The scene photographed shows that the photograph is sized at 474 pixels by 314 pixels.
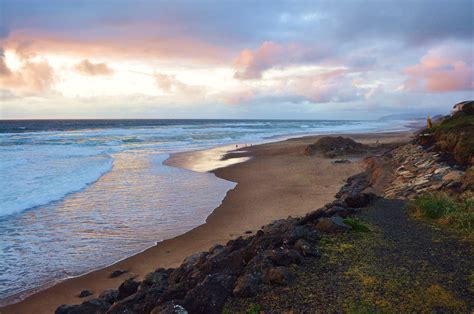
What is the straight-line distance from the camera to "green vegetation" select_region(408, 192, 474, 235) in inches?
261

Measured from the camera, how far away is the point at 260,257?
5.40 m

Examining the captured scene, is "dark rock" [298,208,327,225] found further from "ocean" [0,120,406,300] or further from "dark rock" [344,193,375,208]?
"ocean" [0,120,406,300]

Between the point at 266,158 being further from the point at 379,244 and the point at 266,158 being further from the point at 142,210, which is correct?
the point at 379,244

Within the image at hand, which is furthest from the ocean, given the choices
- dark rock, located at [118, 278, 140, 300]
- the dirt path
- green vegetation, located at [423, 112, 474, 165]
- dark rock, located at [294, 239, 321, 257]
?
green vegetation, located at [423, 112, 474, 165]

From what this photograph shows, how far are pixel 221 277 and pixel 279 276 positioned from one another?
28.6 inches

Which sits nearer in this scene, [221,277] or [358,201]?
[221,277]

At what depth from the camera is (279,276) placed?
4.76 m

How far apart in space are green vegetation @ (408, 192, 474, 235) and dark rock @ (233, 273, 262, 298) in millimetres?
3883

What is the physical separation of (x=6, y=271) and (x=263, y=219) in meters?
6.13

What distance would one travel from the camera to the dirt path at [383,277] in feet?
13.9

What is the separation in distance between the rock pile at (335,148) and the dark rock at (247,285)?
1957cm

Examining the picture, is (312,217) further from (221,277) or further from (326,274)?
(221,277)

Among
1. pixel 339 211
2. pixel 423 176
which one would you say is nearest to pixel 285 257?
pixel 339 211

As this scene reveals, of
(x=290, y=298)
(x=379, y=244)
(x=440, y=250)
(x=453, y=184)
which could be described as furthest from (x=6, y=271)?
(x=453, y=184)
